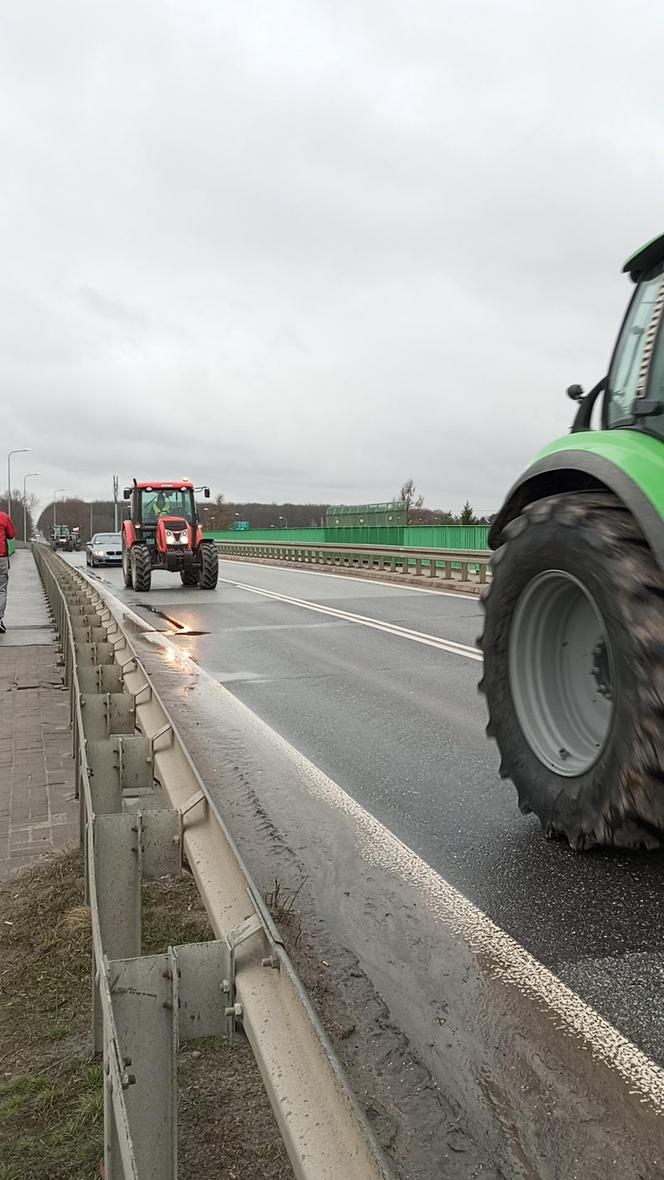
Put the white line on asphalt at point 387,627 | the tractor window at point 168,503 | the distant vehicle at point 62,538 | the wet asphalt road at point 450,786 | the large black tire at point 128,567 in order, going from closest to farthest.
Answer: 1. the wet asphalt road at point 450,786
2. the white line on asphalt at point 387,627
3. the large black tire at point 128,567
4. the tractor window at point 168,503
5. the distant vehicle at point 62,538

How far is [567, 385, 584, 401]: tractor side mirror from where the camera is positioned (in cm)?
470

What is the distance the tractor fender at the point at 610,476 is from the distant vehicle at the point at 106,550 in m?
35.9

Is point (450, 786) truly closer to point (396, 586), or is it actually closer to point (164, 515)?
point (396, 586)

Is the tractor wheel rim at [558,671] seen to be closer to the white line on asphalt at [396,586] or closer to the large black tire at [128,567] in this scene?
the white line on asphalt at [396,586]

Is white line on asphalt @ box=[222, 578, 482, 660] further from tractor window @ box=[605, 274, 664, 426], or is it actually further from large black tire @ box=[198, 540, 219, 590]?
tractor window @ box=[605, 274, 664, 426]

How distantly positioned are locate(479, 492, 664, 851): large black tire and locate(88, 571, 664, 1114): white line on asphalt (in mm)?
552

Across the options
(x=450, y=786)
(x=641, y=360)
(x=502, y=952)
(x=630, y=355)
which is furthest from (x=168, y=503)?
(x=502, y=952)

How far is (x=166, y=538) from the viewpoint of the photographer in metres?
22.2

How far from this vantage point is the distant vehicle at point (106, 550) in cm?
3969

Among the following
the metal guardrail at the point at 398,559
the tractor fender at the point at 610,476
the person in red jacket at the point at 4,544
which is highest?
the tractor fender at the point at 610,476

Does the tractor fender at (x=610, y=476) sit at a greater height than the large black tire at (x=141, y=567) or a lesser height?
greater

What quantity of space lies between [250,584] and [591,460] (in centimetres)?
2015

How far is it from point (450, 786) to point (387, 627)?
26.4 ft

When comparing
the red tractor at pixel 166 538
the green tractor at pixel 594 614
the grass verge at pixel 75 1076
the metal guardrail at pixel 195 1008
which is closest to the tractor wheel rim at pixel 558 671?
the green tractor at pixel 594 614
